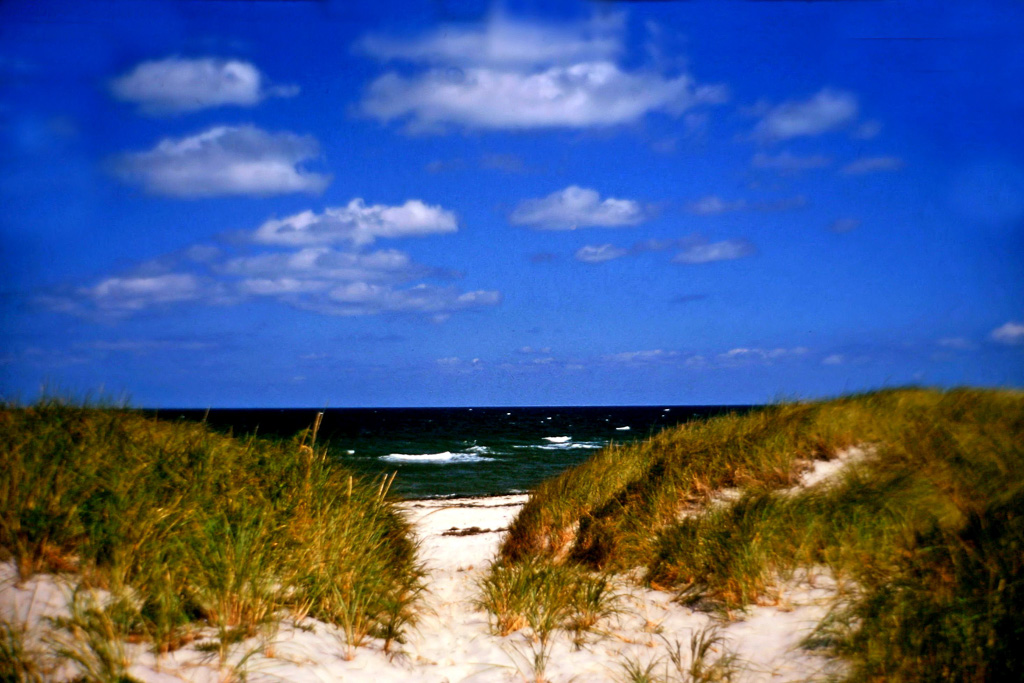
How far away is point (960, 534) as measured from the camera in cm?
522

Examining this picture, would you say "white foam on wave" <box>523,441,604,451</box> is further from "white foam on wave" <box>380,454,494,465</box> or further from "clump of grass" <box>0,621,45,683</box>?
"clump of grass" <box>0,621,45,683</box>

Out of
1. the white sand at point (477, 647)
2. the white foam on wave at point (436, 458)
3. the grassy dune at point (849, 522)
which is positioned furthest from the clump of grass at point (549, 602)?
the white foam on wave at point (436, 458)

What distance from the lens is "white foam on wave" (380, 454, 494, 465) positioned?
34375mm

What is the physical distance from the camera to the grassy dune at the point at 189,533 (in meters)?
4.06

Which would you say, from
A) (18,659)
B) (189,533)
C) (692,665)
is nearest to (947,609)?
(692,665)

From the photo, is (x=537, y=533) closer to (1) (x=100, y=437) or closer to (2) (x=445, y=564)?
(2) (x=445, y=564)

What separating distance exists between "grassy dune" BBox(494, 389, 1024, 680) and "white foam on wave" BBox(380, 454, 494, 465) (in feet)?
82.1

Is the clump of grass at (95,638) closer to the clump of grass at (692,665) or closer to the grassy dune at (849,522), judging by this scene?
the clump of grass at (692,665)

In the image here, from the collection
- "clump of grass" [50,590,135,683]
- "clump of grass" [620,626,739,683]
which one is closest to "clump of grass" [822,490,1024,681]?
"clump of grass" [620,626,739,683]

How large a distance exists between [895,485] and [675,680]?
3250 millimetres

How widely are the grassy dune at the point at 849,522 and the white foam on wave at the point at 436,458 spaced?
82.1 feet

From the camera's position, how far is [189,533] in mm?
4543

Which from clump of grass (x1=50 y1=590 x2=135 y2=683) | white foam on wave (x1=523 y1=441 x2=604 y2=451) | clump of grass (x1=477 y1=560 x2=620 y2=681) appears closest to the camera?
clump of grass (x1=50 y1=590 x2=135 y2=683)

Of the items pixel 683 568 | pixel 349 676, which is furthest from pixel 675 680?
pixel 349 676
